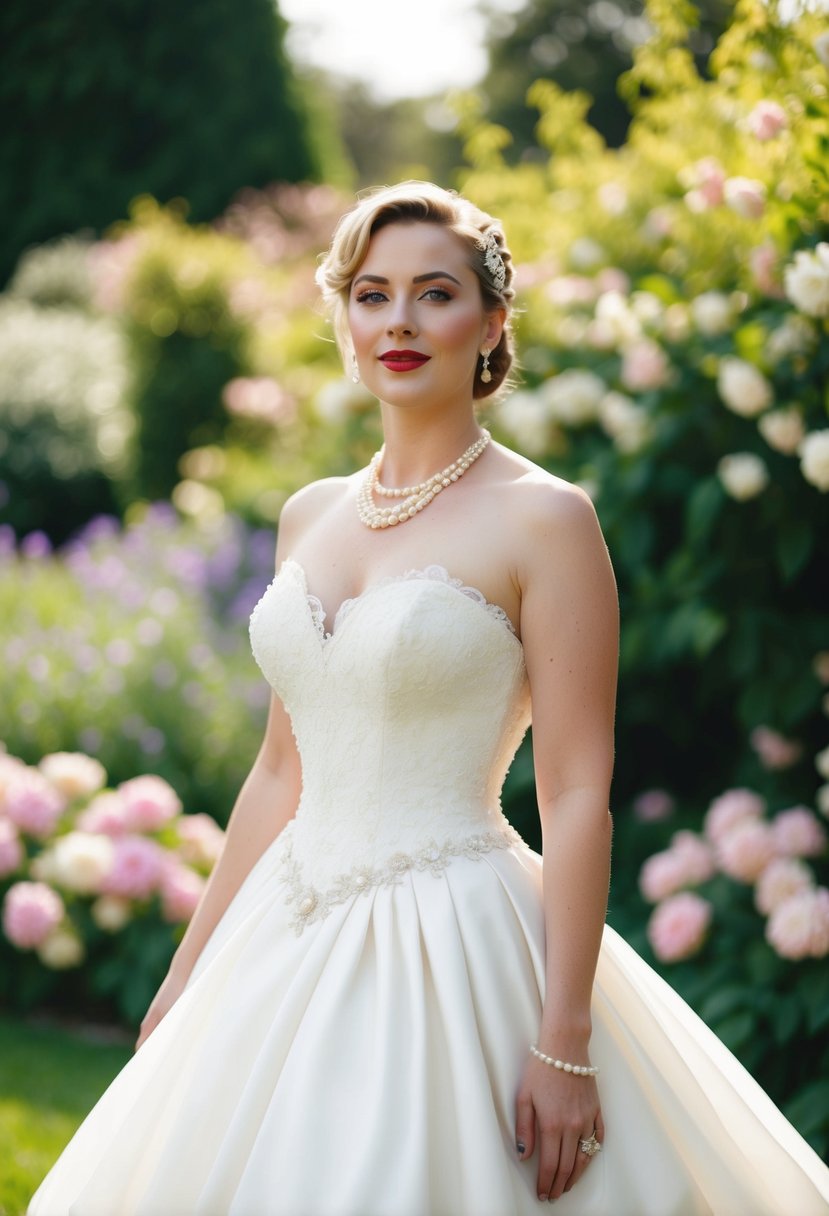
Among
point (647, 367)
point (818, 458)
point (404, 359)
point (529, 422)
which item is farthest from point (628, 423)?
point (404, 359)

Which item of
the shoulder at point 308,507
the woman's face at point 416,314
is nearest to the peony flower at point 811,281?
the woman's face at point 416,314

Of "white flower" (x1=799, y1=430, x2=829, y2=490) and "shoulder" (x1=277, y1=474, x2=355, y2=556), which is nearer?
"shoulder" (x1=277, y1=474, x2=355, y2=556)

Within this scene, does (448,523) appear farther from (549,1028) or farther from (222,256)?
(222,256)

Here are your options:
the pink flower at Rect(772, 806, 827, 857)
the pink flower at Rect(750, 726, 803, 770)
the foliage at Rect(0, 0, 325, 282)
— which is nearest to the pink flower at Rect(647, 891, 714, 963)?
the pink flower at Rect(772, 806, 827, 857)

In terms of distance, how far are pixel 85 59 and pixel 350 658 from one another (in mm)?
19351

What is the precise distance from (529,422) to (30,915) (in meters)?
2.54

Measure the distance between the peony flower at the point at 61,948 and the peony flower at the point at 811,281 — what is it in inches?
126

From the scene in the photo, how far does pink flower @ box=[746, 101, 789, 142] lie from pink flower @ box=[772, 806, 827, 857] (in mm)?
1890

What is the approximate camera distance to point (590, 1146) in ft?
6.20

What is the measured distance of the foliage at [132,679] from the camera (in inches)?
208

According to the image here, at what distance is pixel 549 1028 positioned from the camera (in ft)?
6.26

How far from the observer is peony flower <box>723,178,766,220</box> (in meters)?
3.54

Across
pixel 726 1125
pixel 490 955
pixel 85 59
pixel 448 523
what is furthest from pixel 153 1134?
pixel 85 59

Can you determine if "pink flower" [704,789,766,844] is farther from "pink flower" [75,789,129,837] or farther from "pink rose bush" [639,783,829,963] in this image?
"pink flower" [75,789,129,837]
